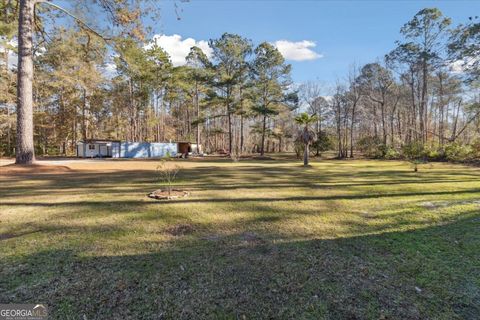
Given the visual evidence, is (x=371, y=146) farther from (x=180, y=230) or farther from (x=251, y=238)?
(x=180, y=230)

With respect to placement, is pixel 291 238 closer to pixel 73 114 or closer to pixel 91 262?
pixel 91 262

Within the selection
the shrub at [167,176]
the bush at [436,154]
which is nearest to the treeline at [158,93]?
the bush at [436,154]

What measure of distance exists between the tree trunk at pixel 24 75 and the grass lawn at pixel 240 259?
6.57m

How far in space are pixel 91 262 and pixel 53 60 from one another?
2837 cm

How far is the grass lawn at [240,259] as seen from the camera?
2.12 m

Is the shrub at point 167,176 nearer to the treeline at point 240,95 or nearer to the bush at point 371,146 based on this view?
the treeline at point 240,95

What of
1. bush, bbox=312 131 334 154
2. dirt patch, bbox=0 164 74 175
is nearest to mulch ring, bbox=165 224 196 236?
dirt patch, bbox=0 164 74 175

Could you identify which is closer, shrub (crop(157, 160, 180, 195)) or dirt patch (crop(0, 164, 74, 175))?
shrub (crop(157, 160, 180, 195))

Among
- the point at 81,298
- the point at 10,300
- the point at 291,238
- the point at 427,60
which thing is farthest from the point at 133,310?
the point at 427,60

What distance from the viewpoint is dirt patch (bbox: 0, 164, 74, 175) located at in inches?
380

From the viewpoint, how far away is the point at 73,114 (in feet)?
96.5

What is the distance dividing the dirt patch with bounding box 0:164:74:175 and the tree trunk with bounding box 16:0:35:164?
53 cm

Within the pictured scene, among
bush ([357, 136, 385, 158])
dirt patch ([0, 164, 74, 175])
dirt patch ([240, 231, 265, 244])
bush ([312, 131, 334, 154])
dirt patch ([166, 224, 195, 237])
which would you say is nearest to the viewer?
dirt patch ([240, 231, 265, 244])

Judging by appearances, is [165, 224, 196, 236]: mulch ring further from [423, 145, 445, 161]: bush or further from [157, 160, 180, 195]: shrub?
[423, 145, 445, 161]: bush
